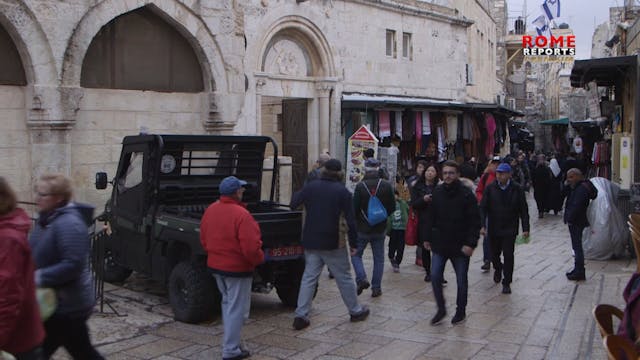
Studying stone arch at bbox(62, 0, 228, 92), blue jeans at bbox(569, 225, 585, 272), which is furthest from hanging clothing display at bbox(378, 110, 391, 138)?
blue jeans at bbox(569, 225, 585, 272)

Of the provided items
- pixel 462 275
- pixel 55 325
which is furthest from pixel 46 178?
pixel 462 275

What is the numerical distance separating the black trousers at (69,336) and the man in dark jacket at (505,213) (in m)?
5.62

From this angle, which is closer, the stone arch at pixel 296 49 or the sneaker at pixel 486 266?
the sneaker at pixel 486 266

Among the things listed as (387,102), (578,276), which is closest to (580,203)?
(578,276)

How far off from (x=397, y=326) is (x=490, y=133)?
16.2 meters

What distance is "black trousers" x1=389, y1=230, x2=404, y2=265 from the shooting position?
407 inches

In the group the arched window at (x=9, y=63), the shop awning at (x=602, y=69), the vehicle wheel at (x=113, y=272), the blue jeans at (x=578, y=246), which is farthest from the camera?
the shop awning at (x=602, y=69)

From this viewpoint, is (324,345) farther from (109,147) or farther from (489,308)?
(109,147)

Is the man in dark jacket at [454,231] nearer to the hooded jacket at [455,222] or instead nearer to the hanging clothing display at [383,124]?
the hooded jacket at [455,222]

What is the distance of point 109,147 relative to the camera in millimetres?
11703

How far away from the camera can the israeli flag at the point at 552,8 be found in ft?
124

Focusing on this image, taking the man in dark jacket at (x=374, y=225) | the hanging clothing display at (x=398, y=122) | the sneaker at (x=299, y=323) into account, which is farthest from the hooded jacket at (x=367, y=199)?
the hanging clothing display at (x=398, y=122)

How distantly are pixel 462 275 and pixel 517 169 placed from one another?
36.2 feet

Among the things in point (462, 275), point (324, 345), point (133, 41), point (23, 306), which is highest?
point (133, 41)
